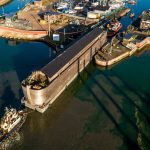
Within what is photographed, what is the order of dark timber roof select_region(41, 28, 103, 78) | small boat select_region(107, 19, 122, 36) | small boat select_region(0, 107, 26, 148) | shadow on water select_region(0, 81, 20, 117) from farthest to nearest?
small boat select_region(107, 19, 122, 36) → dark timber roof select_region(41, 28, 103, 78) → shadow on water select_region(0, 81, 20, 117) → small boat select_region(0, 107, 26, 148)

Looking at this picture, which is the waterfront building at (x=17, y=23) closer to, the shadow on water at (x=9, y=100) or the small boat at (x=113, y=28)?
the small boat at (x=113, y=28)

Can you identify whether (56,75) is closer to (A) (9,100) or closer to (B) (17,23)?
(A) (9,100)

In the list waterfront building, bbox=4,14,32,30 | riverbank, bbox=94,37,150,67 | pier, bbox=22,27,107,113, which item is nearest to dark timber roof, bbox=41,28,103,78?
pier, bbox=22,27,107,113

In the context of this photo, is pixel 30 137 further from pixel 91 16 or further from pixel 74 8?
pixel 74 8

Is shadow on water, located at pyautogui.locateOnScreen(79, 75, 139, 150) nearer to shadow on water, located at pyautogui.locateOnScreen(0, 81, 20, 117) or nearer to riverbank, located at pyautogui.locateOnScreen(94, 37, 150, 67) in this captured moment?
riverbank, located at pyautogui.locateOnScreen(94, 37, 150, 67)

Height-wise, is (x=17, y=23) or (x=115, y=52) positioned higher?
(x=17, y=23)

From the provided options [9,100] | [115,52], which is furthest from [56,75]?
[115,52]

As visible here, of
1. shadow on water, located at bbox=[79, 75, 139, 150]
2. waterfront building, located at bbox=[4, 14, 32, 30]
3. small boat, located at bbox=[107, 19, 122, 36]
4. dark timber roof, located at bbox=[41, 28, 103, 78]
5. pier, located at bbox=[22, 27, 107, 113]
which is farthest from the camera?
small boat, located at bbox=[107, 19, 122, 36]
